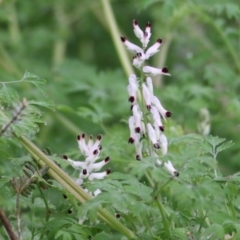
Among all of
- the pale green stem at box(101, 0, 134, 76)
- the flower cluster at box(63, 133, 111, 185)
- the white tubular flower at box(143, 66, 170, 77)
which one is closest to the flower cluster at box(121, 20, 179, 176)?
the white tubular flower at box(143, 66, 170, 77)

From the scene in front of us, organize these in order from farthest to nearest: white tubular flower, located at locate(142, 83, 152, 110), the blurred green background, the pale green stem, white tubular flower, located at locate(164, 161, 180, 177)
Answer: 1. the pale green stem
2. the blurred green background
3. white tubular flower, located at locate(142, 83, 152, 110)
4. white tubular flower, located at locate(164, 161, 180, 177)

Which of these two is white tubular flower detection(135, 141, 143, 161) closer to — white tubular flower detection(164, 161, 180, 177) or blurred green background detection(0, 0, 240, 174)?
white tubular flower detection(164, 161, 180, 177)

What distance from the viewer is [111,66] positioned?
503 centimetres

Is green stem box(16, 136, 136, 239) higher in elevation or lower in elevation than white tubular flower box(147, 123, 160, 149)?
lower

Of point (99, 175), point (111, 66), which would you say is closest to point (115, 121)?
point (111, 66)

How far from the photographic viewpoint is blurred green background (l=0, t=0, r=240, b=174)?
3039 mm

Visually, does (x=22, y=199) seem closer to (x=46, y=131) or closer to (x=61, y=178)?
(x=61, y=178)

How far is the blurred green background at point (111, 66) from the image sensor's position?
304 cm

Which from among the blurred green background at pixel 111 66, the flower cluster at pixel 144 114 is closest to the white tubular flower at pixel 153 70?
the flower cluster at pixel 144 114

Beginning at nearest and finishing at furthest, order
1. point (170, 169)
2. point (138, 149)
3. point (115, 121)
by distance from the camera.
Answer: point (170, 169) → point (138, 149) → point (115, 121)

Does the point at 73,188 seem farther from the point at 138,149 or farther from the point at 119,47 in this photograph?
the point at 119,47

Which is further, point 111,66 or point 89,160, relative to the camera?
point 111,66

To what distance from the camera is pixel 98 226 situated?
161 cm

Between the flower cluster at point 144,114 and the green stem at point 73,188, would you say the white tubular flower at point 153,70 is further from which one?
the green stem at point 73,188
